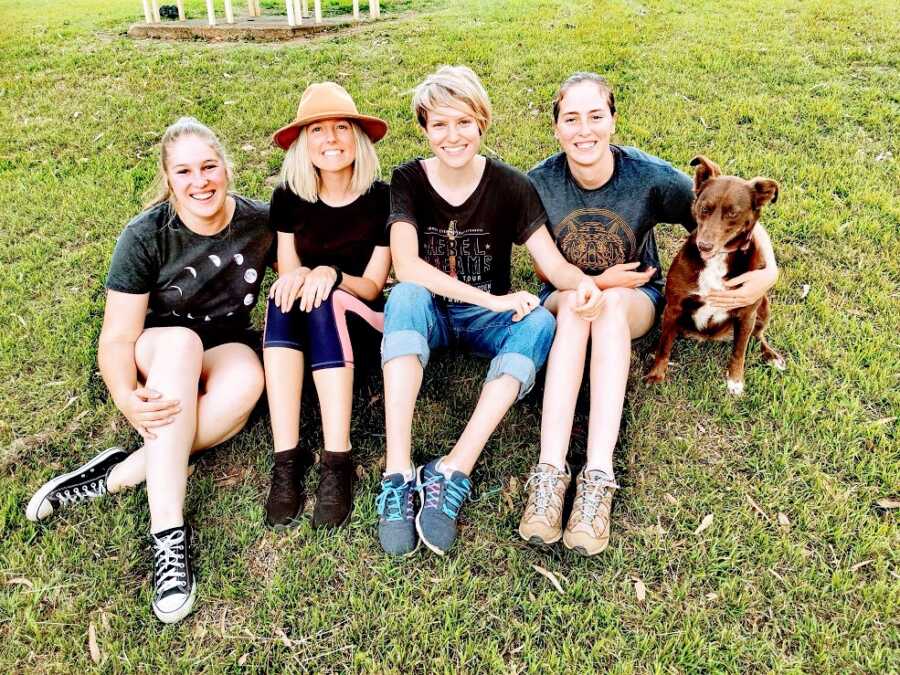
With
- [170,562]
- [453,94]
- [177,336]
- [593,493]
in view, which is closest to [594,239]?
[453,94]

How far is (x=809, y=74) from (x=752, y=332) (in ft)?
17.0

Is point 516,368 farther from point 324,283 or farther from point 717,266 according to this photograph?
point 717,266

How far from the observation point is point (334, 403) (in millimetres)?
2994

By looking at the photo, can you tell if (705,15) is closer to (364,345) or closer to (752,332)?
(752,332)

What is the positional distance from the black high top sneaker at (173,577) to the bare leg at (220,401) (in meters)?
0.45

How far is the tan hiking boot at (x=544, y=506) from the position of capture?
2682mm

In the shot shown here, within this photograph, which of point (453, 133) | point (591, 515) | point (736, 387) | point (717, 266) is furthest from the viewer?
point (736, 387)

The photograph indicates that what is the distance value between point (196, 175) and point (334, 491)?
1.66 metres

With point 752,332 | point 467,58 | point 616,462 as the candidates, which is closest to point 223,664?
point 616,462

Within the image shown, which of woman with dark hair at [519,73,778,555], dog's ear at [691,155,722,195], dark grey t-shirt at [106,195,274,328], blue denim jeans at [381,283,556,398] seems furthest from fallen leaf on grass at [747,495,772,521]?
dark grey t-shirt at [106,195,274,328]

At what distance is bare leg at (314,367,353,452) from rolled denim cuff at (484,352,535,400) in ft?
2.32

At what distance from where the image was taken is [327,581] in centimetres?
265

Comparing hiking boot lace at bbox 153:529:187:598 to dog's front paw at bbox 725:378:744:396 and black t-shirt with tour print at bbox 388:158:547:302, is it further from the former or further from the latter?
dog's front paw at bbox 725:378:744:396

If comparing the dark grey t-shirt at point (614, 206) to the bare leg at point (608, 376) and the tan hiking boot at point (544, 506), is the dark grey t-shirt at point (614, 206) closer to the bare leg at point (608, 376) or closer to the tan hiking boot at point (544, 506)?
the bare leg at point (608, 376)
